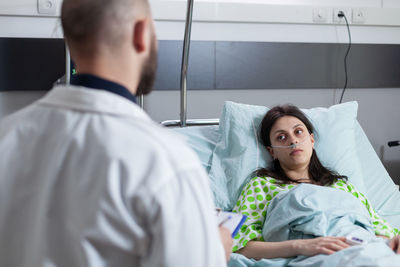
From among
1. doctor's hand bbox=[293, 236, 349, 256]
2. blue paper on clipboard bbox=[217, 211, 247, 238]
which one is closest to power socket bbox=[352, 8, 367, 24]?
doctor's hand bbox=[293, 236, 349, 256]

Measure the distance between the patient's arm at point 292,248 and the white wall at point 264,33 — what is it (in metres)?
1.34

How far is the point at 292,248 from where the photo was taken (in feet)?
5.20

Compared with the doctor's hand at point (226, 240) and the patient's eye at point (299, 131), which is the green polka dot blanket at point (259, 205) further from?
the doctor's hand at point (226, 240)

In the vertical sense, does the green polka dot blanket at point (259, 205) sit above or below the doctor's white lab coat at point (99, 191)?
below

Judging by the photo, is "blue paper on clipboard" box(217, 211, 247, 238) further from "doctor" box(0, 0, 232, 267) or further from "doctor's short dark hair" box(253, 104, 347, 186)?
"doctor's short dark hair" box(253, 104, 347, 186)

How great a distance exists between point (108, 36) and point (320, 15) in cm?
240

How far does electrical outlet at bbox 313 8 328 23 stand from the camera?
2.95 meters

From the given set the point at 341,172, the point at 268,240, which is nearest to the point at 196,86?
the point at 341,172

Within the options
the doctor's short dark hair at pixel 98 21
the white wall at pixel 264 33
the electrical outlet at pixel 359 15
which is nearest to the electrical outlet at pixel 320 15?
the white wall at pixel 264 33

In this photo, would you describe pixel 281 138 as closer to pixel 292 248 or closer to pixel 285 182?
pixel 285 182

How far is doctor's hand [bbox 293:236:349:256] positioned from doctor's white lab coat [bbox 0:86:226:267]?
2.59 ft

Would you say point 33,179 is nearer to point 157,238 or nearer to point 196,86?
point 157,238

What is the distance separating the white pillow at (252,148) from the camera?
209 centimetres

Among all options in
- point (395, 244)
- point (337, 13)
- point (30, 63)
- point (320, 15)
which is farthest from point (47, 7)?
point (395, 244)
